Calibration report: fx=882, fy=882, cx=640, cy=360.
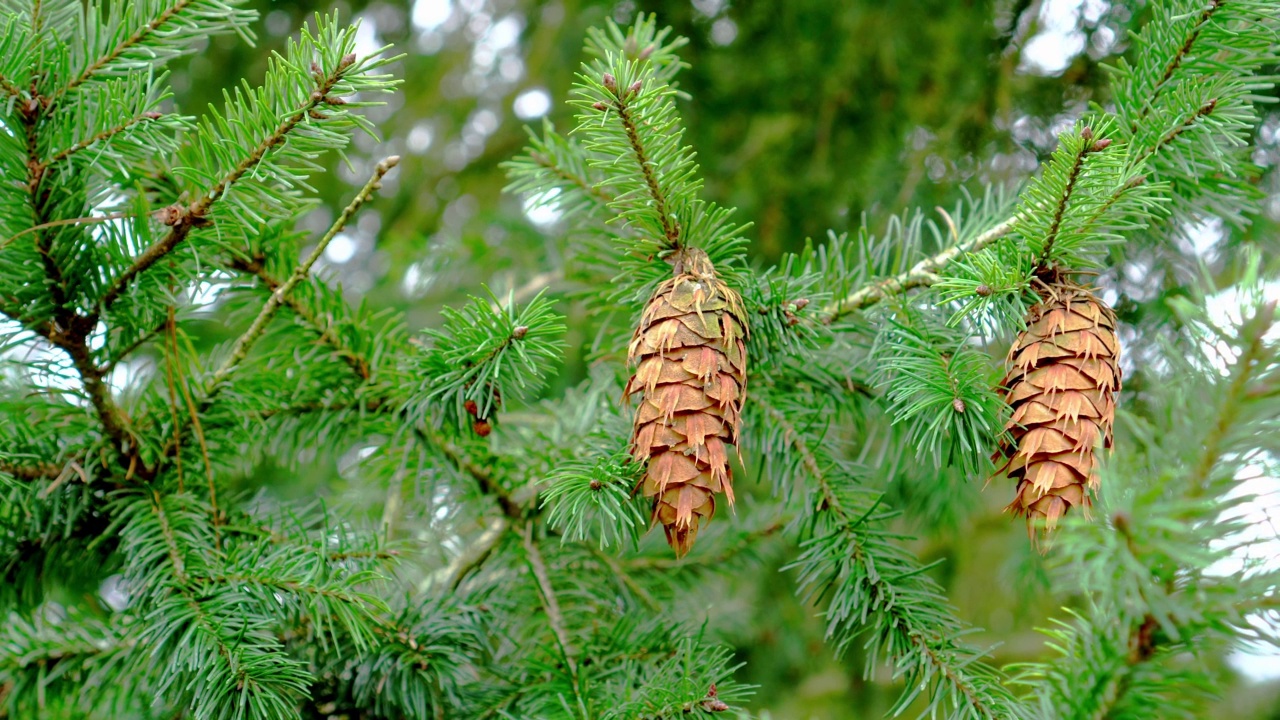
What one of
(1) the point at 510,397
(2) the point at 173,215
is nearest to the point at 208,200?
(2) the point at 173,215

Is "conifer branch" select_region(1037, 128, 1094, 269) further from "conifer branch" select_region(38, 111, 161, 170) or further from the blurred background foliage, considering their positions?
"conifer branch" select_region(38, 111, 161, 170)

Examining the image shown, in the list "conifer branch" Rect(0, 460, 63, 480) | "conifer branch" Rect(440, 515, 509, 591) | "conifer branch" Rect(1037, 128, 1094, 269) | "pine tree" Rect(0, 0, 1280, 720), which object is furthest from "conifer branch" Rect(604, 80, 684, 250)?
"conifer branch" Rect(0, 460, 63, 480)

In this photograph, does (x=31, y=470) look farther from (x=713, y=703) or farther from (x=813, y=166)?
(x=813, y=166)

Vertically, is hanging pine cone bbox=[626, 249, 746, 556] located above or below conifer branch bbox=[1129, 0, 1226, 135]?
below

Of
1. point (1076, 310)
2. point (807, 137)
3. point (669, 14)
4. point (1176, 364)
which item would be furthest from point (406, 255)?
point (1176, 364)

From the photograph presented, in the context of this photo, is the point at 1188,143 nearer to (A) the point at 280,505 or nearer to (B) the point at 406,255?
(A) the point at 280,505

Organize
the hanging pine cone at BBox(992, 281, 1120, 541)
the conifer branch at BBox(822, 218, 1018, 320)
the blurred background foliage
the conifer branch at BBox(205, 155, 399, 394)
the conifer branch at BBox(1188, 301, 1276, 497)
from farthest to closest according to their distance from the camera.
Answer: the blurred background foliage < the conifer branch at BBox(822, 218, 1018, 320) < the conifer branch at BBox(205, 155, 399, 394) < the hanging pine cone at BBox(992, 281, 1120, 541) < the conifer branch at BBox(1188, 301, 1276, 497)
